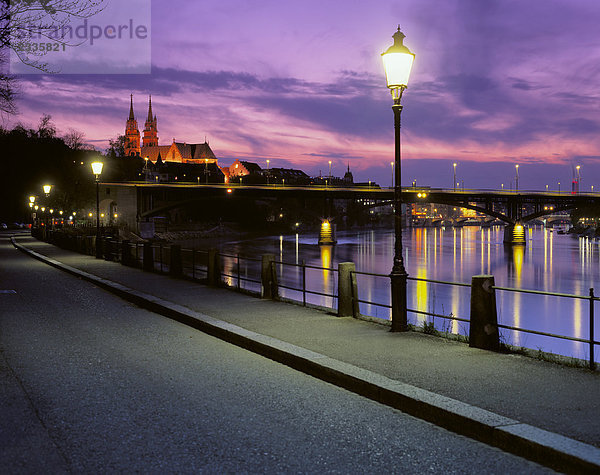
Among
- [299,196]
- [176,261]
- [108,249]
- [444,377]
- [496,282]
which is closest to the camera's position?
[444,377]

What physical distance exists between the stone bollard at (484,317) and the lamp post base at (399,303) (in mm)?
1429

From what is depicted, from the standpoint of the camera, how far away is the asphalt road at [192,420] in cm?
465

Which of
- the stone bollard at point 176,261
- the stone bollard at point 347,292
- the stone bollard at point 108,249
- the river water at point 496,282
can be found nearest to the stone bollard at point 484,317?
the river water at point 496,282

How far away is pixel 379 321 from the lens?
35.4 feet

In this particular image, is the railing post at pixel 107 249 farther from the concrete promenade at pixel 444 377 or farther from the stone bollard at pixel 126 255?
the concrete promenade at pixel 444 377

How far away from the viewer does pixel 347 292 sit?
1116cm

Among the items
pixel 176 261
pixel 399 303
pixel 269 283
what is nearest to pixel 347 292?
pixel 399 303

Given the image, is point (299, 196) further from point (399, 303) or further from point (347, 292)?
point (399, 303)

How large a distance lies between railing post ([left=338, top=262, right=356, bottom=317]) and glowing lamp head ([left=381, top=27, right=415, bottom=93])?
3419 mm

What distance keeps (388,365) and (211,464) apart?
3247 millimetres

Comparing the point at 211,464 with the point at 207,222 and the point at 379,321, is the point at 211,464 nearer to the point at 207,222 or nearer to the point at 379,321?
the point at 379,321

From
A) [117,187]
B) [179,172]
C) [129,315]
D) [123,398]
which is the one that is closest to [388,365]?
[123,398]

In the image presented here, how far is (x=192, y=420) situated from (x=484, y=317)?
14.7 feet

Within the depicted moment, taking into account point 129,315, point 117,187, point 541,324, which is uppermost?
point 117,187
